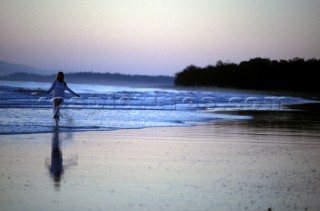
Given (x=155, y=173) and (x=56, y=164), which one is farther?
(x=56, y=164)

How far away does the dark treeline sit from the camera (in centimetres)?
8331

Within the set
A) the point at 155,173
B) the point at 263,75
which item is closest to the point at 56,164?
the point at 155,173

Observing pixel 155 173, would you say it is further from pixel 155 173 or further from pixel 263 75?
pixel 263 75

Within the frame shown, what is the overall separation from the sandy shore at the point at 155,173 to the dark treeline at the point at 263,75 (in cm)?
6859

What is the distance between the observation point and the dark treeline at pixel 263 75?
8331cm

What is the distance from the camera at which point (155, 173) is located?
7.80 meters

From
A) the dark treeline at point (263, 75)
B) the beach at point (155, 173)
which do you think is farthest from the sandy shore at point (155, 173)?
the dark treeline at point (263, 75)

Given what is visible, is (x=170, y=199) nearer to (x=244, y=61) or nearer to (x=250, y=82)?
(x=250, y=82)

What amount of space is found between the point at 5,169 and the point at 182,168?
2690 mm

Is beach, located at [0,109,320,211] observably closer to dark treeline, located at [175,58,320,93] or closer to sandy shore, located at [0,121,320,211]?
sandy shore, located at [0,121,320,211]

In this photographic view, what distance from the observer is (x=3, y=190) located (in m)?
6.34

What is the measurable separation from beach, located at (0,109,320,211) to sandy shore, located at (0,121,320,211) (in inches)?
0.5

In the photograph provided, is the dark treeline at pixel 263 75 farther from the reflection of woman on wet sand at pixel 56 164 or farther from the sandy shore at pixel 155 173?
the reflection of woman on wet sand at pixel 56 164

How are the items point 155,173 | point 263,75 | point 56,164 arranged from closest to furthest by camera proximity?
point 155,173 → point 56,164 → point 263,75
